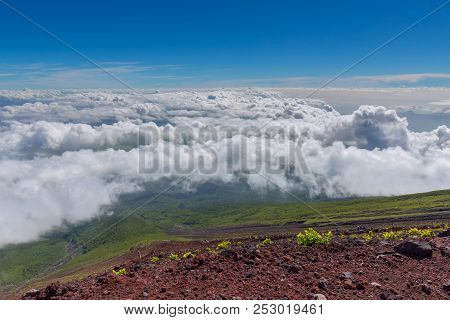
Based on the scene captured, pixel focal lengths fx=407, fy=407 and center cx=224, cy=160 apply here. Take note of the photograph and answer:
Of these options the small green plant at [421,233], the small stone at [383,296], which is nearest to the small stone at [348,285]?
the small stone at [383,296]

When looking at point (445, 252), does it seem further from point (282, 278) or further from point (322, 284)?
point (282, 278)

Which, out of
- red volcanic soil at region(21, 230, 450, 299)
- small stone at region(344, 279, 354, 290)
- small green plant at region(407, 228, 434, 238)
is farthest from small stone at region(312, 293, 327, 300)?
small green plant at region(407, 228, 434, 238)

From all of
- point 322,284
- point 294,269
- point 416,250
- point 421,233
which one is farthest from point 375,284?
point 421,233

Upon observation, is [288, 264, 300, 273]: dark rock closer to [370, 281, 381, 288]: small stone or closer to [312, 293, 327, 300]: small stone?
[312, 293, 327, 300]: small stone

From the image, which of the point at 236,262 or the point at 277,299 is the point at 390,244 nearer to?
the point at 236,262

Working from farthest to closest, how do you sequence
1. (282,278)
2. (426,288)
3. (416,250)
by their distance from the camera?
1. (416,250)
2. (282,278)
3. (426,288)

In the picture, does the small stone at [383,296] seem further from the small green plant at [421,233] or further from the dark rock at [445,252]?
the small green plant at [421,233]
